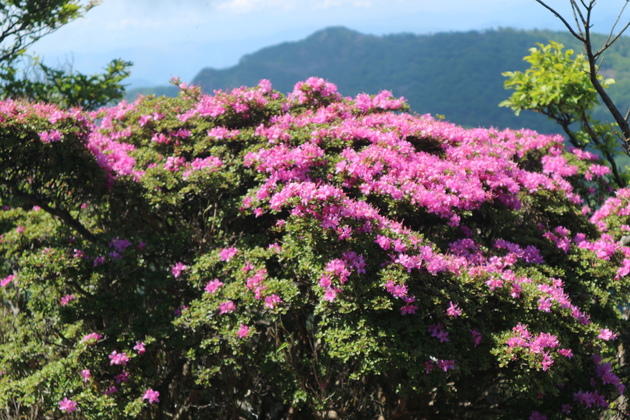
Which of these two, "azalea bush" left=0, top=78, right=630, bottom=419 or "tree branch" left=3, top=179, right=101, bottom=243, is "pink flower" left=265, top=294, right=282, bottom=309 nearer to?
"azalea bush" left=0, top=78, right=630, bottom=419

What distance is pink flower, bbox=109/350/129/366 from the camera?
476 cm

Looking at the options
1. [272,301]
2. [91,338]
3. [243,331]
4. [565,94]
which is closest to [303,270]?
[272,301]

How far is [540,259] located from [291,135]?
2743 millimetres

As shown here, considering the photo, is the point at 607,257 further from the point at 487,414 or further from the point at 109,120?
the point at 109,120

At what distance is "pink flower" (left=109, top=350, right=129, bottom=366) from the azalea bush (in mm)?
22

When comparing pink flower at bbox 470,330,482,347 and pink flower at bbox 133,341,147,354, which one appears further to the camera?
pink flower at bbox 133,341,147,354

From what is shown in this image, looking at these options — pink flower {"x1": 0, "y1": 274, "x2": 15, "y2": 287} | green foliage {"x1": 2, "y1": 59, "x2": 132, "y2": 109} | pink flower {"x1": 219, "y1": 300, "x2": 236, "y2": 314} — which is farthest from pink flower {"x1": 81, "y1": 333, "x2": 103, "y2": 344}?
green foliage {"x1": 2, "y1": 59, "x2": 132, "y2": 109}

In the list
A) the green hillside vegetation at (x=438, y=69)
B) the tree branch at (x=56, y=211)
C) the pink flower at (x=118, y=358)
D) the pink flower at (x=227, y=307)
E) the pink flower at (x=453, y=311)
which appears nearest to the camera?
the pink flower at (x=453, y=311)

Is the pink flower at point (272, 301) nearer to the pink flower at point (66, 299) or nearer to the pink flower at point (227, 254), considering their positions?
the pink flower at point (227, 254)

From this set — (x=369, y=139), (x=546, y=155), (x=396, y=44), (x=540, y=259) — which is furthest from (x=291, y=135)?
(x=396, y=44)

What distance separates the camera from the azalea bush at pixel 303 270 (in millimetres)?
4031

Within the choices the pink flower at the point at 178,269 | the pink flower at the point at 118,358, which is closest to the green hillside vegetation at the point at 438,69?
the pink flower at the point at 178,269

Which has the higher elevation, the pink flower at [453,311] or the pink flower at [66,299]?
the pink flower at [66,299]

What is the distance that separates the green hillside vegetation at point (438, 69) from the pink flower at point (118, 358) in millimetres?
107522
